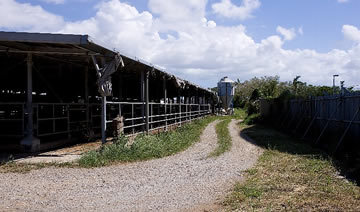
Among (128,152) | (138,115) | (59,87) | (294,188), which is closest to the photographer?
(294,188)

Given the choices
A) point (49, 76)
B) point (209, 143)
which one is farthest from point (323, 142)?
point (49, 76)

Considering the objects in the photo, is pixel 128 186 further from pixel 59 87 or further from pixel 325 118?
pixel 59 87

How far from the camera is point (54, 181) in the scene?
7.33m

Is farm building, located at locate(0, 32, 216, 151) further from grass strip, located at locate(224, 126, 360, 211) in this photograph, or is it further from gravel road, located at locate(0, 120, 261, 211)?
grass strip, located at locate(224, 126, 360, 211)

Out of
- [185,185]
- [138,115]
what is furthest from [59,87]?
[185,185]

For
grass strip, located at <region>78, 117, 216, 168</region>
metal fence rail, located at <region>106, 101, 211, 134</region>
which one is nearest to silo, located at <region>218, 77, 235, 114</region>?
metal fence rail, located at <region>106, 101, 211, 134</region>

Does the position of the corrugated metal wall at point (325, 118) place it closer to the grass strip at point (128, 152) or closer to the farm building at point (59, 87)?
the grass strip at point (128, 152)

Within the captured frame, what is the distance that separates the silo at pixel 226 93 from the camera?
4397cm

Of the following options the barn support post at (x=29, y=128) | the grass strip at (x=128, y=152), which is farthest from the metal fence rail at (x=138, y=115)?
the barn support post at (x=29, y=128)

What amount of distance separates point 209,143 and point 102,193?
319 inches

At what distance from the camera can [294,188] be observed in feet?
21.4

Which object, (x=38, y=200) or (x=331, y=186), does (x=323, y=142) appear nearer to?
(x=331, y=186)

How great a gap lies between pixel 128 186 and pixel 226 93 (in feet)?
124

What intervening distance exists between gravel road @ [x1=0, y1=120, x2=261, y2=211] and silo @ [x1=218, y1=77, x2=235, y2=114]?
3433 cm
